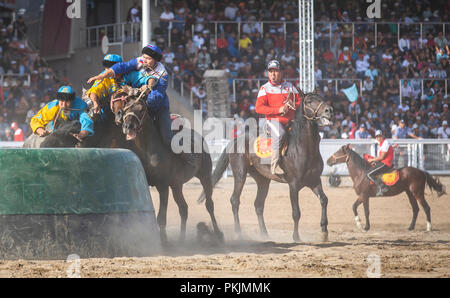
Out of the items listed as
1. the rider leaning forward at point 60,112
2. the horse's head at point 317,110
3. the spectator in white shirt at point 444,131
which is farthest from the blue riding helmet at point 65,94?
the spectator in white shirt at point 444,131

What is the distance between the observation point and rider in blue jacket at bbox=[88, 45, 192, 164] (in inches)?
372

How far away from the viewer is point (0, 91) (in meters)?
23.5

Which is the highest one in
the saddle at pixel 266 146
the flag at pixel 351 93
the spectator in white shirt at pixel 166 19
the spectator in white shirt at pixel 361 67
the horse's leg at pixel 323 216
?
the spectator in white shirt at pixel 166 19

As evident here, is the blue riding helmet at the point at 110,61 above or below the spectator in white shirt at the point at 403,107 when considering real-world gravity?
below

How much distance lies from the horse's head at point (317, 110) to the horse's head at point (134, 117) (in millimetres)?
2977

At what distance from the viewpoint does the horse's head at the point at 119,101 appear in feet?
29.5

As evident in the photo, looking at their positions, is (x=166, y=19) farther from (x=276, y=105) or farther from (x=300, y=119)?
(x=300, y=119)

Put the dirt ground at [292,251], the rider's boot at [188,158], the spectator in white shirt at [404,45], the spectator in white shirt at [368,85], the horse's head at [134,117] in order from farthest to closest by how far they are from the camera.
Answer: the spectator in white shirt at [404,45] < the spectator in white shirt at [368,85] < the rider's boot at [188,158] < the horse's head at [134,117] < the dirt ground at [292,251]

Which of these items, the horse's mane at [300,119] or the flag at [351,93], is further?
the flag at [351,93]

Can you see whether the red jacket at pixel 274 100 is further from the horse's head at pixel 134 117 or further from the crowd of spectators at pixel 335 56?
the crowd of spectators at pixel 335 56

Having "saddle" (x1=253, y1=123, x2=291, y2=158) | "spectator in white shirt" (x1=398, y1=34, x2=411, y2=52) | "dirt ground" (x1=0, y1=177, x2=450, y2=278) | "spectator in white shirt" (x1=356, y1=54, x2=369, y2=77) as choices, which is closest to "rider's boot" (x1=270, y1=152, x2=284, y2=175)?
"saddle" (x1=253, y1=123, x2=291, y2=158)

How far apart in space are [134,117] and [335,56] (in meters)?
18.9
